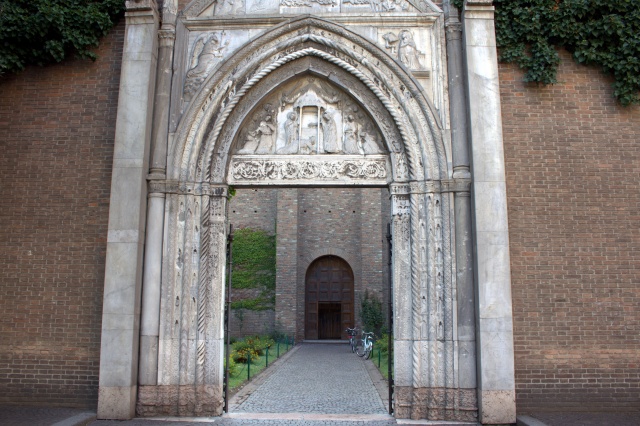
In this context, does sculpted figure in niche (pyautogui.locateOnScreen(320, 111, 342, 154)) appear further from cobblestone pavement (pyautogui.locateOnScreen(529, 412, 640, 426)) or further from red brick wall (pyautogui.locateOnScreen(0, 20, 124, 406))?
cobblestone pavement (pyautogui.locateOnScreen(529, 412, 640, 426))

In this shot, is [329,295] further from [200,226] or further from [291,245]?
[200,226]

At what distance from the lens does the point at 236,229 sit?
22688 millimetres

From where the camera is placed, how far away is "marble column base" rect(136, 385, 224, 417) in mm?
7086

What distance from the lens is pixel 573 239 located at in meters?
7.36

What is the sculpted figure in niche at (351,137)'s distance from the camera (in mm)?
8039

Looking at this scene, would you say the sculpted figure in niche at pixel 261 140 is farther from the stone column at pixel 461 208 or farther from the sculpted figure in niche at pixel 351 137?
the stone column at pixel 461 208

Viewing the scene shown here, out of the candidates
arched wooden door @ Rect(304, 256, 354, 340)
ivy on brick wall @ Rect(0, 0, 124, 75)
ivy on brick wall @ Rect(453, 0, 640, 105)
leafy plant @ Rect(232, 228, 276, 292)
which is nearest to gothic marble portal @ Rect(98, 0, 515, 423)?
ivy on brick wall @ Rect(453, 0, 640, 105)

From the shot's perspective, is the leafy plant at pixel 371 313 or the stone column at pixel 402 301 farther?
the leafy plant at pixel 371 313

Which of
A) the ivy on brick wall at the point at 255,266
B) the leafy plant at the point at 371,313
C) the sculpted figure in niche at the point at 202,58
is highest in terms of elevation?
the sculpted figure in niche at the point at 202,58

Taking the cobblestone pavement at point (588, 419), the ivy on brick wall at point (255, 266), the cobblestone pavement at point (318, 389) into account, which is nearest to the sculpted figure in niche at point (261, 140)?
the cobblestone pavement at point (318, 389)

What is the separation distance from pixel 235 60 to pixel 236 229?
15.2m

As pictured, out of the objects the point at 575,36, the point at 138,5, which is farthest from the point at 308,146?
the point at 575,36

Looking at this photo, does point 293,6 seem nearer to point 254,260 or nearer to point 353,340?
point 353,340

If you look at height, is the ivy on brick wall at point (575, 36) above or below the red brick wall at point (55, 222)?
above
